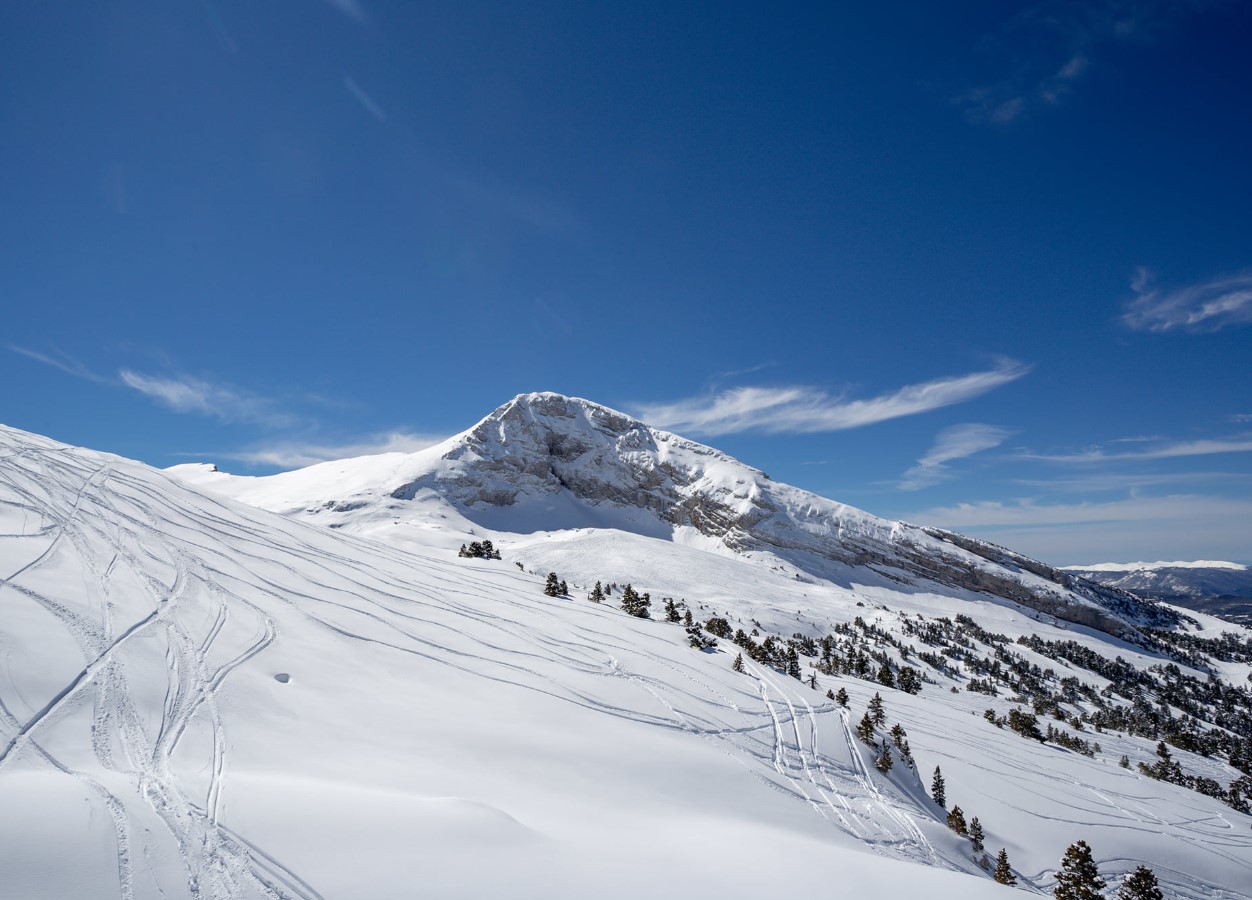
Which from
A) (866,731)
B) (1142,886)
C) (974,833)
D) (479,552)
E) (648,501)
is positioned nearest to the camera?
(1142,886)

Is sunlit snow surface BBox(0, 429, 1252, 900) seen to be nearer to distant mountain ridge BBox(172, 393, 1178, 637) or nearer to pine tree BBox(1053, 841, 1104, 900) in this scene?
pine tree BBox(1053, 841, 1104, 900)

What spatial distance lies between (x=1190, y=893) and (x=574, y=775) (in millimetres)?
33849

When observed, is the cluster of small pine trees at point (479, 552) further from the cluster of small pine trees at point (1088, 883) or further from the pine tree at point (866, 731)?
the cluster of small pine trees at point (1088, 883)

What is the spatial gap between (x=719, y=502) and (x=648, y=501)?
2551 centimetres

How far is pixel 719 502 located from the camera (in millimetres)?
167625

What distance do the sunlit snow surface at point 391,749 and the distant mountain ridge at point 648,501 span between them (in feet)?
324

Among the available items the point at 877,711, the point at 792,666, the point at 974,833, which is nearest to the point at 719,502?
the point at 792,666

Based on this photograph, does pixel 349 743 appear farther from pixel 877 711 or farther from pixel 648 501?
Result: pixel 648 501

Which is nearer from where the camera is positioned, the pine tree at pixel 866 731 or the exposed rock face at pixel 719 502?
the pine tree at pixel 866 731

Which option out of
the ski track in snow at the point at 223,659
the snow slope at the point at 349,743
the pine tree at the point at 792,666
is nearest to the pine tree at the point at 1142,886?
the snow slope at the point at 349,743

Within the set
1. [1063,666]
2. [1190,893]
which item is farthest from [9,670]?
[1063,666]

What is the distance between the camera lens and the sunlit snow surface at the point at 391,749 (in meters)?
6.64

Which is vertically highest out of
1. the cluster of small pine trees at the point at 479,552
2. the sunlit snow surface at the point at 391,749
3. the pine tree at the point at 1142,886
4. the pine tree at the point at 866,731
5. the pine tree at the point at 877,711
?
the cluster of small pine trees at the point at 479,552

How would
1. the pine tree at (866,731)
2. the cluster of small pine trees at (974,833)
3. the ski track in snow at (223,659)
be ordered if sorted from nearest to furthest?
the ski track in snow at (223,659)
the cluster of small pine trees at (974,833)
the pine tree at (866,731)
